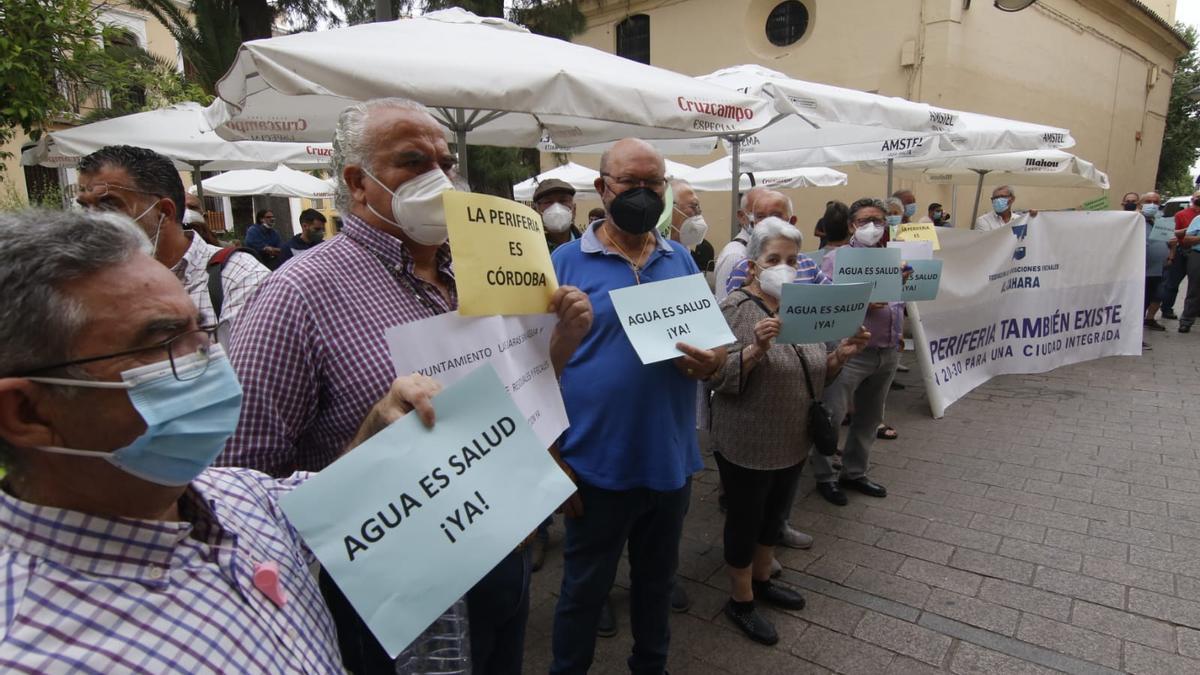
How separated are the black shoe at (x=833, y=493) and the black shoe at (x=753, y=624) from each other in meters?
1.52

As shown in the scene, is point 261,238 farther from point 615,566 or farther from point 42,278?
point 42,278

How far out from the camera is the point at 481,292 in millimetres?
1443

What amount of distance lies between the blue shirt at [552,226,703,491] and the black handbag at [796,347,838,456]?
0.84m

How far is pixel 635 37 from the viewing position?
1812 cm

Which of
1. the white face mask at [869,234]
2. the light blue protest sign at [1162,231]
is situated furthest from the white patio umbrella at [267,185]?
the light blue protest sign at [1162,231]

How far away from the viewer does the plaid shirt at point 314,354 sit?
52.6 inches

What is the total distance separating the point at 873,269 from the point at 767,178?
28.1 feet

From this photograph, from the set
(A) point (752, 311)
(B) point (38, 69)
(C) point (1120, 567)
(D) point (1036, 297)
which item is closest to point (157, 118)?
(B) point (38, 69)

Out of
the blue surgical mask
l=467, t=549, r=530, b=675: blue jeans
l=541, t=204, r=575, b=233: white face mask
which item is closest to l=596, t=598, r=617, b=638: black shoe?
l=467, t=549, r=530, b=675: blue jeans

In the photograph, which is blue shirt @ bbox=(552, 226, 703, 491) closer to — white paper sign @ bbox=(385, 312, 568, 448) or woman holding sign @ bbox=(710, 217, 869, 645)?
white paper sign @ bbox=(385, 312, 568, 448)

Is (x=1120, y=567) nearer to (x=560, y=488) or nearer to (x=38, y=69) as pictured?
(x=560, y=488)

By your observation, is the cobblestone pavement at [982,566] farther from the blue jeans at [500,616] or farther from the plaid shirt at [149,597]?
the plaid shirt at [149,597]

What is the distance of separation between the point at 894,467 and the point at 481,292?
4480 millimetres

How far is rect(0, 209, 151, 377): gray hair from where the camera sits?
2.77 feet
